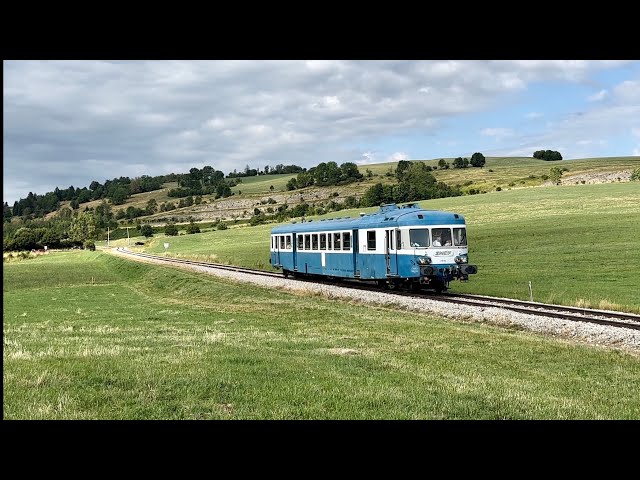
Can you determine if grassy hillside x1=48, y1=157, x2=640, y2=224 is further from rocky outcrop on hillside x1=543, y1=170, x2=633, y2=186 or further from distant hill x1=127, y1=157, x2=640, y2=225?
rocky outcrop on hillside x1=543, y1=170, x2=633, y2=186

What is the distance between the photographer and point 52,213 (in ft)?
633

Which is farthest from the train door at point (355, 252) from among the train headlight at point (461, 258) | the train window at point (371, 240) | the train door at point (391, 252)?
the train headlight at point (461, 258)

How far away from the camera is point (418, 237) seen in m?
25.5

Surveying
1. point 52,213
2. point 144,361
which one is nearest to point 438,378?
point 144,361

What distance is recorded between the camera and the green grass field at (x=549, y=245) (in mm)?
29938

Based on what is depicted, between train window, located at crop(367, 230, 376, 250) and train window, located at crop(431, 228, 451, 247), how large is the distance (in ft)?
9.80

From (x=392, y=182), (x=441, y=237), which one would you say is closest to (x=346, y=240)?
(x=441, y=237)

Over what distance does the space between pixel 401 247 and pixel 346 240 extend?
4950 millimetres

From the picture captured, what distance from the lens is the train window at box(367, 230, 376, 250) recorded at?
2777cm

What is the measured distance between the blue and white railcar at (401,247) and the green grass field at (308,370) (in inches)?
197
